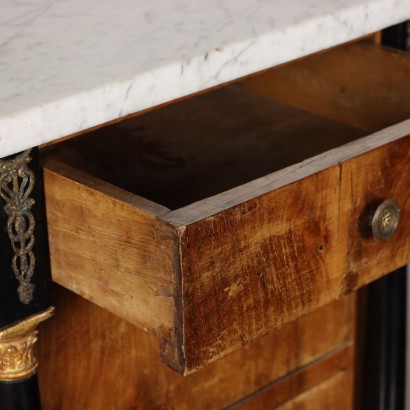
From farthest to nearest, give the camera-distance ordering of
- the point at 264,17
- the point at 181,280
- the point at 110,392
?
the point at 110,392, the point at 264,17, the point at 181,280

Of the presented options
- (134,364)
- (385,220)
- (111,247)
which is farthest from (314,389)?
(111,247)

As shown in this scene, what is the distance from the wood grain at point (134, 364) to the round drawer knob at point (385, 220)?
256 millimetres

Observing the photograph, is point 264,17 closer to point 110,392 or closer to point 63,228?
point 63,228

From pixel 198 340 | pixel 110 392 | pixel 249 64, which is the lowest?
pixel 110 392

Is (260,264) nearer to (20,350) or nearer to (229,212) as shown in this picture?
(229,212)

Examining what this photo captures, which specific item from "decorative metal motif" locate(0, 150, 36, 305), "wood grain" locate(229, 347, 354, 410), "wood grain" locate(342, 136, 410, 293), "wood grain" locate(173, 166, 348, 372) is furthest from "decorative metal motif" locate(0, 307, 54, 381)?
"wood grain" locate(229, 347, 354, 410)

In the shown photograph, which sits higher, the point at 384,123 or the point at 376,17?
the point at 376,17

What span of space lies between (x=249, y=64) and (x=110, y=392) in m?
0.37

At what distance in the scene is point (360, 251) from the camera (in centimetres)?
78

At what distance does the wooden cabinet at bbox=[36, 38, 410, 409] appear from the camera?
2.19 ft

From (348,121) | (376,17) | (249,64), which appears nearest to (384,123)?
(348,121)

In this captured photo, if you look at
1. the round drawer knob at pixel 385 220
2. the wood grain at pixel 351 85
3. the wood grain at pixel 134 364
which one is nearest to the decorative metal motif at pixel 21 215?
the wood grain at pixel 134 364

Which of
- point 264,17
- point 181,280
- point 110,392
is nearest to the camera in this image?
point 181,280

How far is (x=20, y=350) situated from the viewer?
2.45 feet
